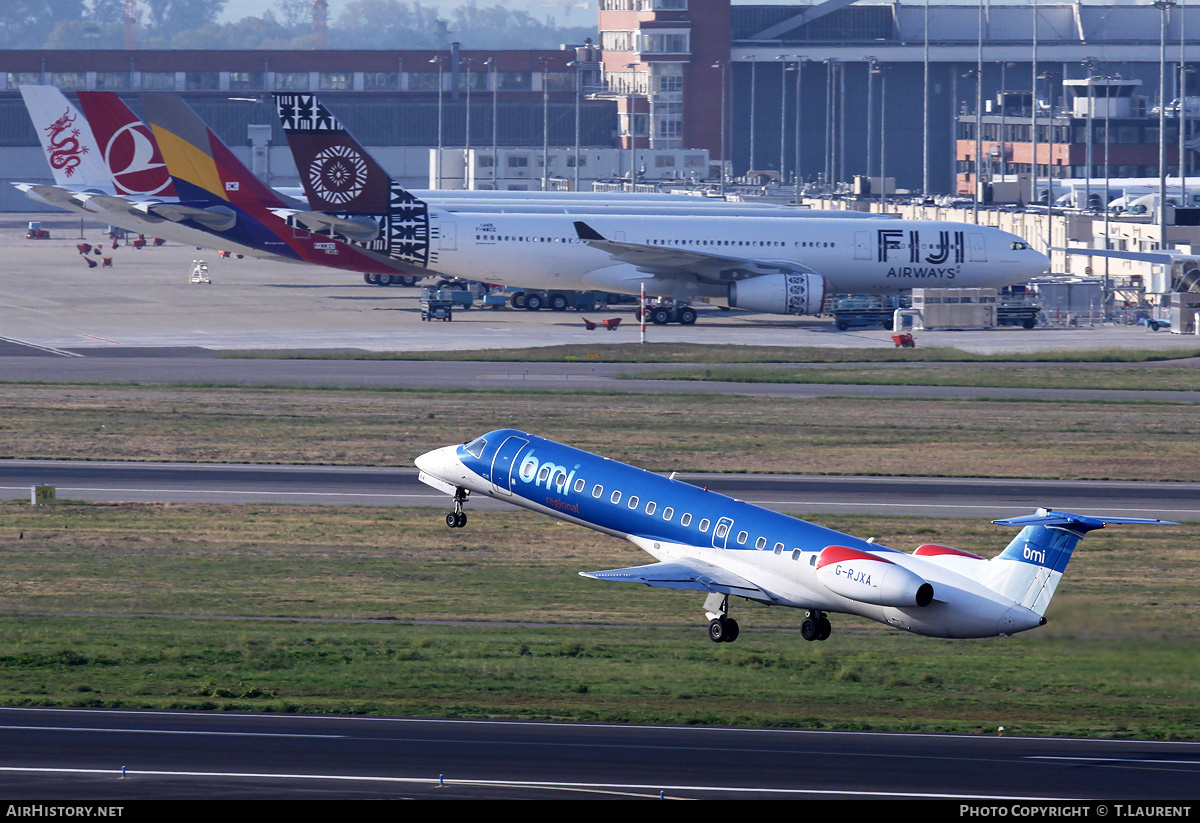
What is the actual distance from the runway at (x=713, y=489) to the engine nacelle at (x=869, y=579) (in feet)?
49.3

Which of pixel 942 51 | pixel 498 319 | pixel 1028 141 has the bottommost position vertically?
pixel 498 319

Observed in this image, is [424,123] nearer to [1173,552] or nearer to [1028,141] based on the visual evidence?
[1028,141]

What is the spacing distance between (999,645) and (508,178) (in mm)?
132170

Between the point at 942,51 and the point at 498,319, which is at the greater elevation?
the point at 942,51

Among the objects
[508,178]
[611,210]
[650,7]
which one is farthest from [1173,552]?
[650,7]

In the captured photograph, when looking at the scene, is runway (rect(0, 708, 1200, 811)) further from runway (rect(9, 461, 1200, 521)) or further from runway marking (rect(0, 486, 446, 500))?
runway marking (rect(0, 486, 446, 500))

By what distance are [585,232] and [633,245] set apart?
3023mm

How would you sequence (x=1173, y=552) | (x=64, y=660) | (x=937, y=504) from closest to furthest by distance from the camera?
(x=64, y=660), (x=1173, y=552), (x=937, y=504)

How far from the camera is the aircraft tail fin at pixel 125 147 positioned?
91375 mm

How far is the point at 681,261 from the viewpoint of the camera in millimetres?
87375

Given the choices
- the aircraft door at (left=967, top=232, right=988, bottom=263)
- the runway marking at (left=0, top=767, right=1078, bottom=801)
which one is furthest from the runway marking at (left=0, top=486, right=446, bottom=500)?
the aircraft door at (left=967, top=232, right=988, bottom=263)

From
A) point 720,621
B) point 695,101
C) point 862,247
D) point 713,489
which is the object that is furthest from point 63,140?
point 695,101

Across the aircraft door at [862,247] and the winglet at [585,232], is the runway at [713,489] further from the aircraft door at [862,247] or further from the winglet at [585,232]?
the aircraft door at [862,247]

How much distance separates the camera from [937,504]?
4725 cm
